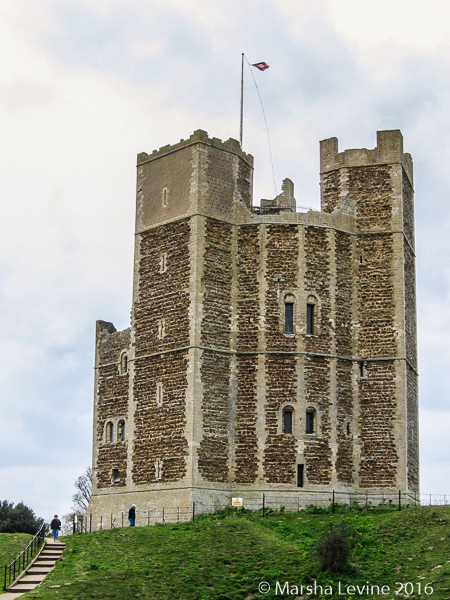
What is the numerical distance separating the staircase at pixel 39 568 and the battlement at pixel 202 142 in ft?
60.3

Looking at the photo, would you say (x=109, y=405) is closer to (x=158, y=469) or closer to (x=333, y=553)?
(x=158, y=469)

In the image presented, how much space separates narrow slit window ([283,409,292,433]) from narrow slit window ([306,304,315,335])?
3.57 metres

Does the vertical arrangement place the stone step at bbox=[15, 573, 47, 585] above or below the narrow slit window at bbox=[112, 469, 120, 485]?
below

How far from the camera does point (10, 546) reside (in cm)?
3947

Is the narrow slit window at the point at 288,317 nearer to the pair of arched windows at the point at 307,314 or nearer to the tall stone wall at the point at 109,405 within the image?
the pair of arched windows at the point at 307,314

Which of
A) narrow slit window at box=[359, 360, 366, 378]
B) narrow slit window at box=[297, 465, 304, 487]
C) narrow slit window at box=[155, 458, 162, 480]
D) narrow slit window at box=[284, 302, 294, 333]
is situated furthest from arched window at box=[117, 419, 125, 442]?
narrow slit window at box=[359, 360, 366, 378]

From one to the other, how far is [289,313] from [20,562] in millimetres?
16023

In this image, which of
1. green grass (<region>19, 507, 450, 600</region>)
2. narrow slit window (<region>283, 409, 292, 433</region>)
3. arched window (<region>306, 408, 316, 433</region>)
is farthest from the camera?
arched window (<region>306, 408, 316, 433</region>)

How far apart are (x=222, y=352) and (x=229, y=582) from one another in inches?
533

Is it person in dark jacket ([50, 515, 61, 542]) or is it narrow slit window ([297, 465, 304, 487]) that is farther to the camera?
narrow slit window ([297, 465, 304, 487])

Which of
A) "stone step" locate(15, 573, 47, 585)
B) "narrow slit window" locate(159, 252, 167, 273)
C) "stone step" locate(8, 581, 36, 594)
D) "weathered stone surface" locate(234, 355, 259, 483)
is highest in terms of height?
"narrow slit window" locate(159, 252, 167, 273)

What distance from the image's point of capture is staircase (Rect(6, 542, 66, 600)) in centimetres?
3425

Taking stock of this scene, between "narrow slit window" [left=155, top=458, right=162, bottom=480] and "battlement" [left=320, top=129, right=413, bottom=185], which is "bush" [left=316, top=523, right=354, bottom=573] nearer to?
"narrow slit window" [left=155, top=458, right=162, bottom=480]

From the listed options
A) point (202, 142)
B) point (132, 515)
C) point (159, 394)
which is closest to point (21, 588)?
point (132, 515)
